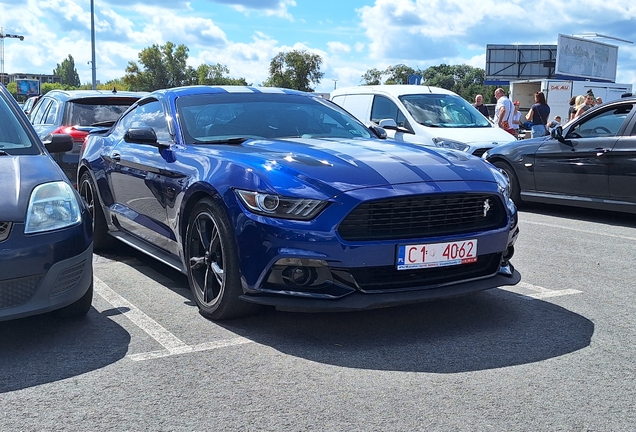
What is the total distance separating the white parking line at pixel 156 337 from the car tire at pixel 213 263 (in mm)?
241

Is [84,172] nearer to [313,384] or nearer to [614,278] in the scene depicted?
[313,384]

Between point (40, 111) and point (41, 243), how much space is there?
797 centimetres

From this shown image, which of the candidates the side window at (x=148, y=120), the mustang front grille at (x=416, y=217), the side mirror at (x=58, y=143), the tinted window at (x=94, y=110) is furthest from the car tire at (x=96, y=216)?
the mustang front grille at (x=416, y=217)

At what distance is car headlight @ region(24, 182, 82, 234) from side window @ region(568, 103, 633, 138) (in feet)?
22.3

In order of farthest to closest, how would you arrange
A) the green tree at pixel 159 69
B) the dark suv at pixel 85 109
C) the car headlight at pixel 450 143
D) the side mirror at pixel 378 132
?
the green tree at pixel 159 69 < the car headlight at pixel 450 143 < the dark suv at pixel 85 109 < the side mirror at pixel 378 132

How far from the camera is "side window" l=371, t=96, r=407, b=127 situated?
39.6 feet

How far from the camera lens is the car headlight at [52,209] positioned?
3.98 meters

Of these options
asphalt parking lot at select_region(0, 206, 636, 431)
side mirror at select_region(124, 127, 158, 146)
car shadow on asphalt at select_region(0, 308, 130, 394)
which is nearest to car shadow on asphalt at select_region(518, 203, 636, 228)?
asphalt parking lot at select_region(0, 206, 636, 431)

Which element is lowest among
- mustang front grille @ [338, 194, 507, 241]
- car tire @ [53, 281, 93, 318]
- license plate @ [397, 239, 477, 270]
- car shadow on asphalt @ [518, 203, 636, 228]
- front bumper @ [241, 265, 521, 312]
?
car shadow on asphalt @ [518, 203, 636, 228]

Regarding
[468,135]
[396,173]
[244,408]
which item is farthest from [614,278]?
[468,135]

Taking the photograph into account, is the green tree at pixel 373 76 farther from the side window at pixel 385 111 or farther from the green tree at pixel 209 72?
the side window at pixel 385 111

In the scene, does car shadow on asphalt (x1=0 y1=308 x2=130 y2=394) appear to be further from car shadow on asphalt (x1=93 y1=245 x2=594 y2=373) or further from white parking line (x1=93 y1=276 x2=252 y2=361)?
car shadow on asphalt (x1=93 y1=245 x2=594 y2=373)

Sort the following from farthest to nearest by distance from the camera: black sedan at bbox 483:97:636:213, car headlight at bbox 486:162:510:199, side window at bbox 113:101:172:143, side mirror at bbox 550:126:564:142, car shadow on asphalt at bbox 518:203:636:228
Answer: side mirror at bbox 550:126:564:142, car shadow on asphalt at bbox 518:203:636:228, black sedan at bbox 483:97:636:213, side window at bbox 113:101:172:143, car headlight at bbox 486:162:510:199

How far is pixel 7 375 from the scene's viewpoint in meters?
3.62
